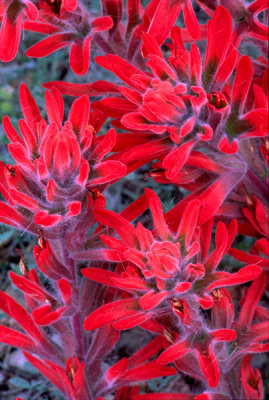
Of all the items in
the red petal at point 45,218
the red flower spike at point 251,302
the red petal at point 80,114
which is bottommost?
the red flower spike at point 251,302

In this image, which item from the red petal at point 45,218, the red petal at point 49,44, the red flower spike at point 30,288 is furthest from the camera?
the red petal at point 49,44

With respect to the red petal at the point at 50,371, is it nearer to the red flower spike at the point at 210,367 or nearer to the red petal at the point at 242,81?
the red flower spike at the point at 210,367

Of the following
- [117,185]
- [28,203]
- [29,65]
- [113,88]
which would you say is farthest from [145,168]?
→ [28,203]

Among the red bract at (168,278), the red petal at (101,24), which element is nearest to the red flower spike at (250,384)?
the red bract at (168,278)

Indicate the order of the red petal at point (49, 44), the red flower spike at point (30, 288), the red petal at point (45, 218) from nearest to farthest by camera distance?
the red petal at point (45, 218)
the red flower spike at point (30, 288)
the red petal at point (49, 44)

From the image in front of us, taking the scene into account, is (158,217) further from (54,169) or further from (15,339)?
(15,339)

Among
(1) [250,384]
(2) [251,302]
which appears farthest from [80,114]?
(1) [250,384]

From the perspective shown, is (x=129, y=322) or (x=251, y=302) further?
(x=251, y=302)

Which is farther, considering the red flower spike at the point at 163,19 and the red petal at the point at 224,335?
the red flower spike at the point at 163,19
